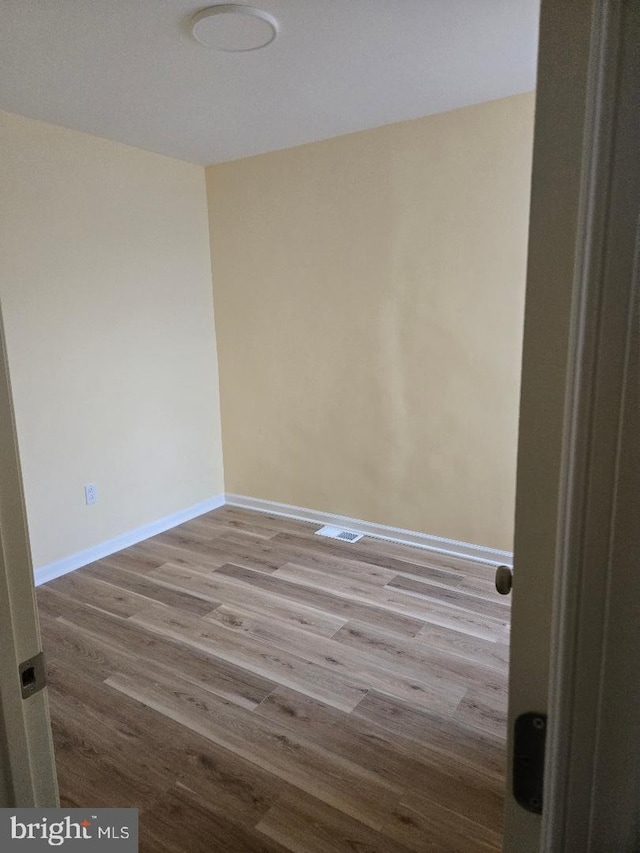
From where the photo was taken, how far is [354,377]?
3.55 m

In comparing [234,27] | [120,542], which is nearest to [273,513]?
[120,542]

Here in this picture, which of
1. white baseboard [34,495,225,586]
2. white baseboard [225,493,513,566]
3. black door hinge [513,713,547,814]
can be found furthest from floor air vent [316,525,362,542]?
black door hinge [513,713,547,814]

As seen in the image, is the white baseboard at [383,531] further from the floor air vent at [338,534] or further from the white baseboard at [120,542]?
the white baseboard at [120,542]

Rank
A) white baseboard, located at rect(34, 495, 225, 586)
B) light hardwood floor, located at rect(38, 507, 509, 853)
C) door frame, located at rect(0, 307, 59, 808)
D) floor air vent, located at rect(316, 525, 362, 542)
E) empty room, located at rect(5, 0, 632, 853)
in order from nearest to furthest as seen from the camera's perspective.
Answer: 1. door frame, located at rect(0, 307, 59, 808)
2. light hardwood floor, located at rect(38, 507, 509, 853)
3. empty room, located at rect(5, 0, 632, 853)
4. white baseboard, located at rect(34, 495, 225, 586)
5. floor air vent, located at rect(316, 525, 362, 542)

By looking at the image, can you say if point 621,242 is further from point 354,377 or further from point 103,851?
point 354,377

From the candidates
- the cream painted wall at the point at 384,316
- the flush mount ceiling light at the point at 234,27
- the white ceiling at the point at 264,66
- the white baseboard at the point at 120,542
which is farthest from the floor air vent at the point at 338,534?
the flush mount ceiling light at the point at 234,27

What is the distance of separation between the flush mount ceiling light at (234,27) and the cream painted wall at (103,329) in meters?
1.34

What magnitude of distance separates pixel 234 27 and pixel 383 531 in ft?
9.09

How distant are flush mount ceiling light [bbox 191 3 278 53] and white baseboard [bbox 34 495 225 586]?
270 cm

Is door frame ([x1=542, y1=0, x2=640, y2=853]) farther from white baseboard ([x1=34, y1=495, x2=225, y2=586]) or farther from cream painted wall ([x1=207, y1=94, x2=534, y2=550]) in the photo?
white baseboard ([x1=34, y1=495, x2=225, y2=586])

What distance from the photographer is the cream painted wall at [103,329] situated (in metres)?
2.94

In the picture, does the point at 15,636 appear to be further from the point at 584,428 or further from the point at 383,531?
the point at 383,531

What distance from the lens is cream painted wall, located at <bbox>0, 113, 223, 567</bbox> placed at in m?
2.94

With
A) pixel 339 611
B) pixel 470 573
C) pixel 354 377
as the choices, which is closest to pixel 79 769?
→ pixel 339 611
